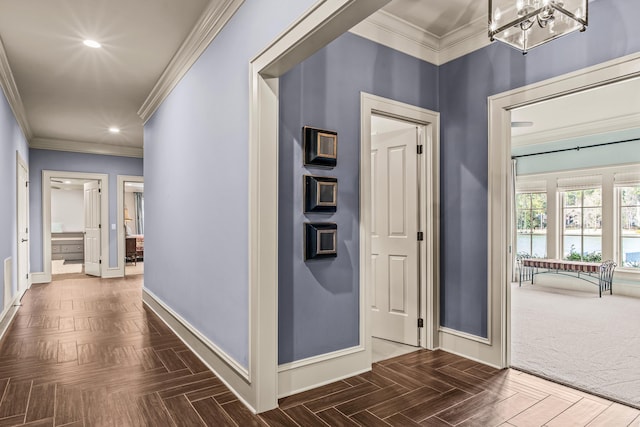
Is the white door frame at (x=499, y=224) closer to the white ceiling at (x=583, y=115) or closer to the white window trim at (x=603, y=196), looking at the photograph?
the white ceiling at (x=583, y=115)

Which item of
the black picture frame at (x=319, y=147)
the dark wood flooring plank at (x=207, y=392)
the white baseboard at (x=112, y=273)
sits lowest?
the white baseboard at (x=112, y=273)

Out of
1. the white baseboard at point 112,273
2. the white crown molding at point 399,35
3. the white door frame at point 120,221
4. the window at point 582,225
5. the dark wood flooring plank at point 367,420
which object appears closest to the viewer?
the dark wood flooring plank at point 367,420

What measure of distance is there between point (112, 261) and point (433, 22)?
24.8 feet

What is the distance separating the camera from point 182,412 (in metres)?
2.32

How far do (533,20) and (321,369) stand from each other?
A: 2.57 meters

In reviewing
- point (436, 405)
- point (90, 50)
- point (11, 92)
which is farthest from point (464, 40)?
point (11, 92)

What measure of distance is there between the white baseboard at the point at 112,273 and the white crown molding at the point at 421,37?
7.19 m

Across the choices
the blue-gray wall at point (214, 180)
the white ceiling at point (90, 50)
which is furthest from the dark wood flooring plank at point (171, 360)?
the white ceiling at point (90, 50)

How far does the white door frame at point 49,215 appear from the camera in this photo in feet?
24.0

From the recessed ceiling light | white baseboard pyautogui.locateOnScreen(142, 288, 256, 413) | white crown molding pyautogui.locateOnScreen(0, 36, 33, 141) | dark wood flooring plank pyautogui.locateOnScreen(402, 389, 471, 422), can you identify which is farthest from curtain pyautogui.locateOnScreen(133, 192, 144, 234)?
dark wood flooring plank pyautogui.locateOnScreen(402, 389, 471, 422)

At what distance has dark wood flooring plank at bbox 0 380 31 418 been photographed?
2.33m

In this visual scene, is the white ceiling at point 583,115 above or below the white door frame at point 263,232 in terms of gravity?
above

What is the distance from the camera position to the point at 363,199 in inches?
117

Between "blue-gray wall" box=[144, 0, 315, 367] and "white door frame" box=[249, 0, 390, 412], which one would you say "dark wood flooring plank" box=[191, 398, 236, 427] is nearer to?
"white door frame" box=[249, 0, 390, 412]
